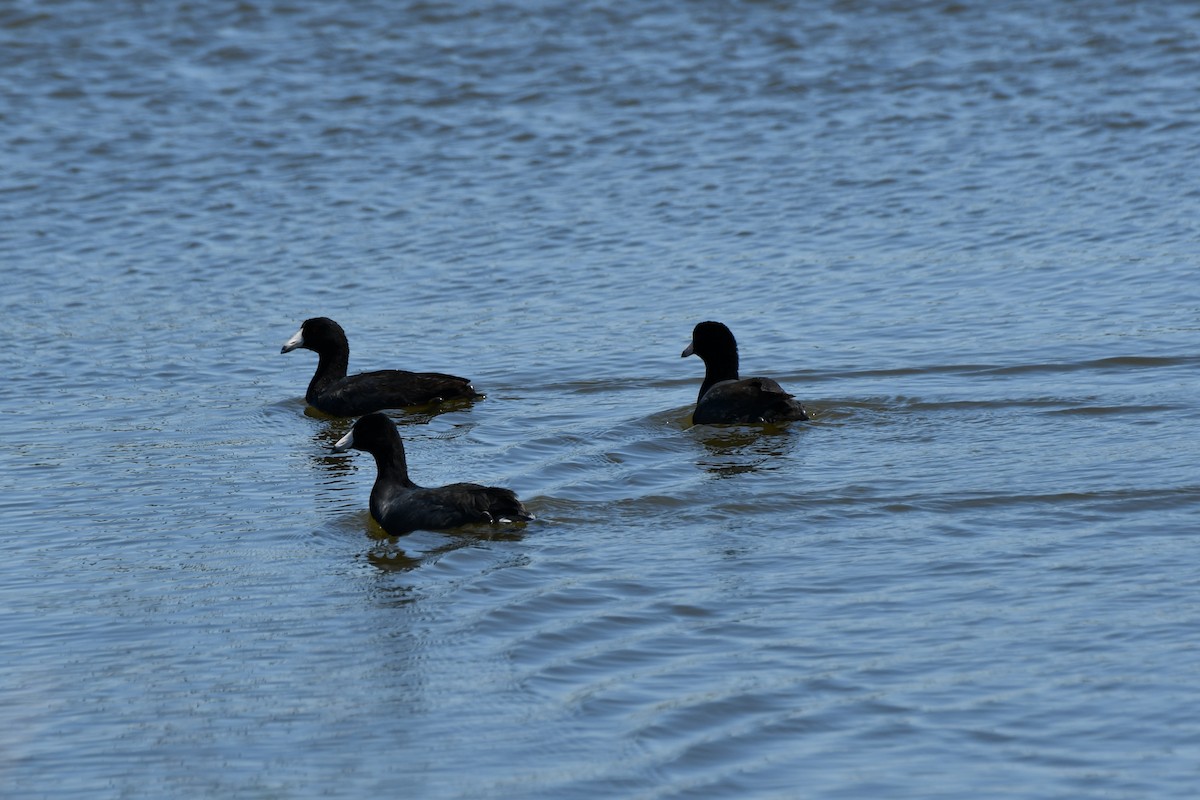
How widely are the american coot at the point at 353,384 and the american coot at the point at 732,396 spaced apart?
1951 millimetres

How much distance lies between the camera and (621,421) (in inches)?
528

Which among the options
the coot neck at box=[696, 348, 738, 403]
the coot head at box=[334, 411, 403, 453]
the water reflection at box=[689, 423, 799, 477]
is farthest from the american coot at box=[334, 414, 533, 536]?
the coot neck at box=[696, 348, 738, 403]

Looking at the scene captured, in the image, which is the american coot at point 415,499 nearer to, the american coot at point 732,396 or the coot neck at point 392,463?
the coot neck at point 392,463

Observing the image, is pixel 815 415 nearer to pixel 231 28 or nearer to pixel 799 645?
pixel 799 645

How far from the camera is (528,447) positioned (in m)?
12.9

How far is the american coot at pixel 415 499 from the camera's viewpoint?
35.1ft

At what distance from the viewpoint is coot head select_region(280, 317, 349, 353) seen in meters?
15.2

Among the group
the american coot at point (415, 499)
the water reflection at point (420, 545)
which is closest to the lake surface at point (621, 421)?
the water reflection at point (420, 545)

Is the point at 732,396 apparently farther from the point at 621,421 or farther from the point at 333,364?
the point at 333,364

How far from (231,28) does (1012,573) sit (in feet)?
84.7

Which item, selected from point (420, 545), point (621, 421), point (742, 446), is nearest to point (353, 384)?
point (621, 421)

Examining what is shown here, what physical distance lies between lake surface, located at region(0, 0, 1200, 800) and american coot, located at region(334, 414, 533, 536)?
15cm

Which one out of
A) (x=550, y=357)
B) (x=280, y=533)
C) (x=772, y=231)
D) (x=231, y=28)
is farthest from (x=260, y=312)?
(x=231, y=28)

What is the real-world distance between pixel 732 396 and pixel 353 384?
3.23 m
